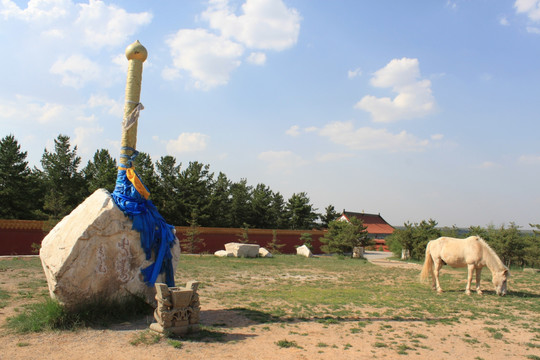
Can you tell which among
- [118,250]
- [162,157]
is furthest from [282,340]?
[162,157]

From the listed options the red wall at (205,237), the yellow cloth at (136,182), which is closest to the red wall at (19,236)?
the red wall at (205,237)

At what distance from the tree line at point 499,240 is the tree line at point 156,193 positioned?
11.0 metres

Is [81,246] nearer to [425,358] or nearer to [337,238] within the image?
[425,358]

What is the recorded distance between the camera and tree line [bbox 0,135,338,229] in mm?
22172

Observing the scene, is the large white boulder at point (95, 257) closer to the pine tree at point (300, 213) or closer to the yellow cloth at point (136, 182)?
the yellow cloth at point (136, 182)

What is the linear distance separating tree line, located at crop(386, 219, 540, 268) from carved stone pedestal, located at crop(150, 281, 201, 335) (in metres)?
18.5

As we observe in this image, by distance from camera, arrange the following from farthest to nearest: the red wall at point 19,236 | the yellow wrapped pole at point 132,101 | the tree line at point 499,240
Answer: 1. the tree line at point 499,240
2. the red wall at point 19,236
3. the yellow wrapped pole at point 132,101

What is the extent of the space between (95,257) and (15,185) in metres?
20.7

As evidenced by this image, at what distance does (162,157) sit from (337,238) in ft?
53.4

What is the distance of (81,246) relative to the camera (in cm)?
596

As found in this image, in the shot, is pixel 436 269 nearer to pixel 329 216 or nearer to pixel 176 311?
pixel 176 311

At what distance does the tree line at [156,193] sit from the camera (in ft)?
72.7

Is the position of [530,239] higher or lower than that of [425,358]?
higher

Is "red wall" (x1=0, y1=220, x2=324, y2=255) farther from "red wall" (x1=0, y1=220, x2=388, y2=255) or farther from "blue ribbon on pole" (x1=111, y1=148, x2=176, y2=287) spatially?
"blue ribbon on pole" (x1=111, y1=148, x2=176, y2=287)
